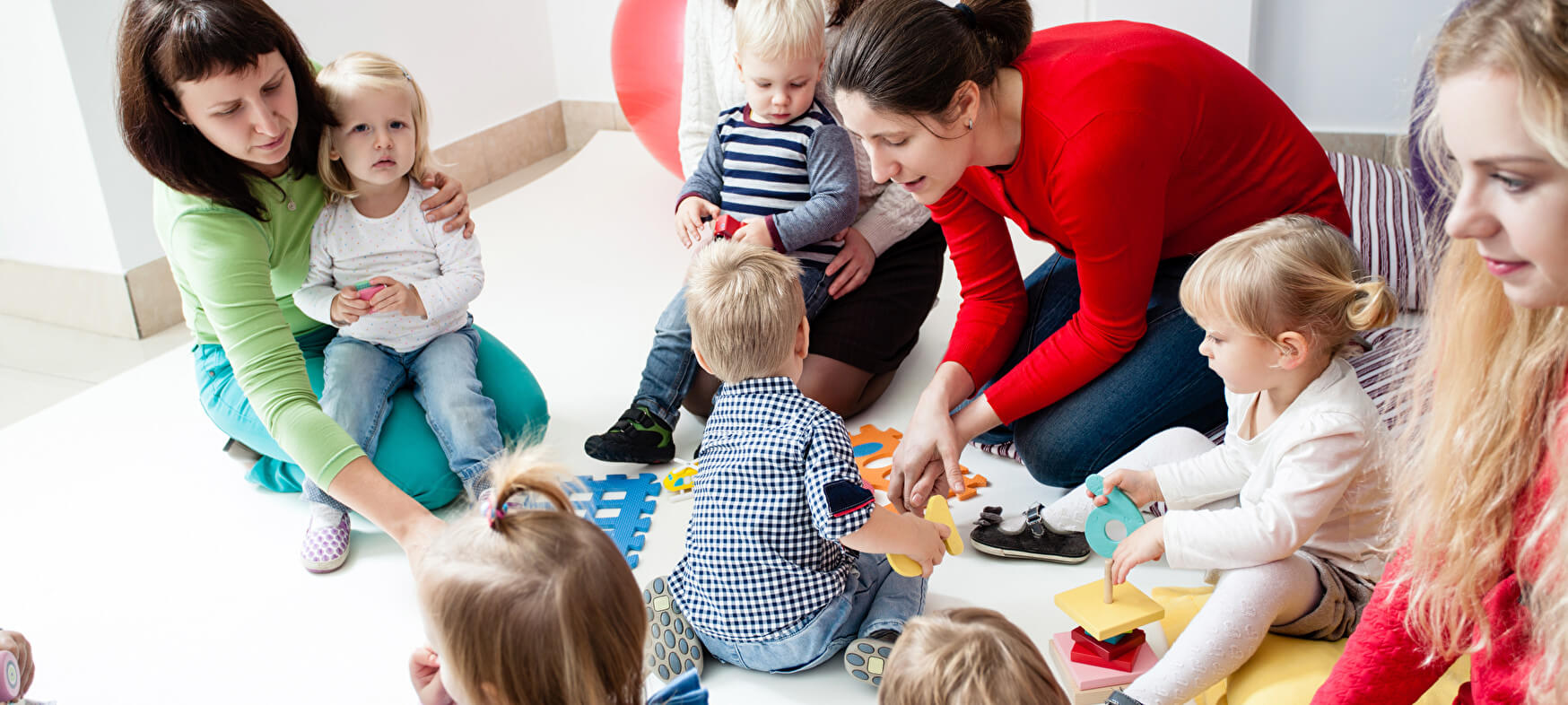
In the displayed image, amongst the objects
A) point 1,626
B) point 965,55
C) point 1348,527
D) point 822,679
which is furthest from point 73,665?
point 1348,527

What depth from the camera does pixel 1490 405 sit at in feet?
3.08

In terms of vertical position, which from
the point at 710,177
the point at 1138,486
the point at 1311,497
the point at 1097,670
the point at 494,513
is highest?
the point at 494,513

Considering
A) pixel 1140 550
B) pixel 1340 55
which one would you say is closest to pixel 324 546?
pixel 1140 550

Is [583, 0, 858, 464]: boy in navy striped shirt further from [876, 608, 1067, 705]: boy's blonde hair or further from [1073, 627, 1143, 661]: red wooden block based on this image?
[876, 608, 1067, 705]: boy's blonde hair

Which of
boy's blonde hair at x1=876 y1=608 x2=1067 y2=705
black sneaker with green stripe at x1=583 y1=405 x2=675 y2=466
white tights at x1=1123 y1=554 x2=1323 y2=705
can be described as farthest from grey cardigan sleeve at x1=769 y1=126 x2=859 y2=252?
boy's blonde hair at x1=876 y1=608 x2=1067 y2=705

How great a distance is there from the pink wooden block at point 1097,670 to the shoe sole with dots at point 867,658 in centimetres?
21

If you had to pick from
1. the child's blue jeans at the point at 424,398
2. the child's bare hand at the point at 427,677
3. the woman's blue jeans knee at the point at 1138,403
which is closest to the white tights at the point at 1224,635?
the woman's blue jeans knee at the point at 1138,403

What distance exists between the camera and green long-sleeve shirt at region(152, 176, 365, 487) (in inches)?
66.0

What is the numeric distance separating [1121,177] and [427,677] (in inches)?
41.6

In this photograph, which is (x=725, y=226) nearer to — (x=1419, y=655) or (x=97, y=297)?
(x=1419, y=655)

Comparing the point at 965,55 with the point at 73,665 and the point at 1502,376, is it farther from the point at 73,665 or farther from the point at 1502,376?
the point at 73,665

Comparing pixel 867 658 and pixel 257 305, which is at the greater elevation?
pixel 257 305

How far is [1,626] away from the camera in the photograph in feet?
5.93

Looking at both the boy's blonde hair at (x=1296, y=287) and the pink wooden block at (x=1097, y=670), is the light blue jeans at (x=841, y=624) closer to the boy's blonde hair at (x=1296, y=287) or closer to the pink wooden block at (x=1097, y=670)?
the pink wooden block at (x=1097, y=670)
